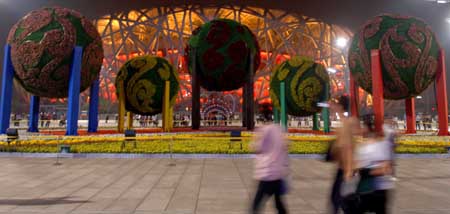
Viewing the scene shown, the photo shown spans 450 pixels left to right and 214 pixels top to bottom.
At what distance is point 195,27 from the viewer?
6019cm

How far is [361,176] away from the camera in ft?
9.87

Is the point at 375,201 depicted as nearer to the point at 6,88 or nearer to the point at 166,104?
the point at 166,104

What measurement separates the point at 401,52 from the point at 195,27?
4798cm

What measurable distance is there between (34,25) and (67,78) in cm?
334

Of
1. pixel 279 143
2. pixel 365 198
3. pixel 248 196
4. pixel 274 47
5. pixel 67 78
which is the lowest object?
pixel 248 196

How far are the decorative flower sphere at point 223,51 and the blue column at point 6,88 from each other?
11028 mm

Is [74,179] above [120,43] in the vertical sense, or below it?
below

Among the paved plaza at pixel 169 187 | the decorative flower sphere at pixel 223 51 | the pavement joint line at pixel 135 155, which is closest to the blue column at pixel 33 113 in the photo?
the pavement joint line at pixel 135 155

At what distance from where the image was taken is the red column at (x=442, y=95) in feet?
59.2

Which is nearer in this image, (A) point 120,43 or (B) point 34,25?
(B) point 34,25

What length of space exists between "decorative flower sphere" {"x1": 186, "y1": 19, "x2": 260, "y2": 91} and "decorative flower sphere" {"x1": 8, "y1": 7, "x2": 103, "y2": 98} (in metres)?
7.17

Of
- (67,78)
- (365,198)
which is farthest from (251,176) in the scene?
(67,78)

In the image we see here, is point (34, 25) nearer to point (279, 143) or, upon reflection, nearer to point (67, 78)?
point (67, 78)

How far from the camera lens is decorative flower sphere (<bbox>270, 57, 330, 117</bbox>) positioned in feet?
67.3
